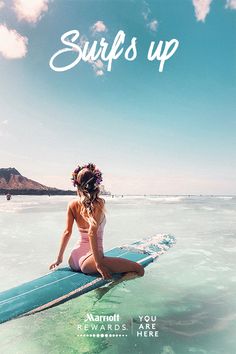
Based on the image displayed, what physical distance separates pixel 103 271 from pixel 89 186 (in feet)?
4.25

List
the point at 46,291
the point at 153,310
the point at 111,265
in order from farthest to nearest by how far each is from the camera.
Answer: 1. the point at 153,310
2. the point at 111,265
3. the point at 46,291

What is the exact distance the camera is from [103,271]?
454 centimetres

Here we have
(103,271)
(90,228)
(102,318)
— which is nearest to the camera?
(90,228)

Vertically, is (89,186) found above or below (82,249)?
above

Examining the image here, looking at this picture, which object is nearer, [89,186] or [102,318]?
[89,186]

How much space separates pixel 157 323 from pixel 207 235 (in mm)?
10361

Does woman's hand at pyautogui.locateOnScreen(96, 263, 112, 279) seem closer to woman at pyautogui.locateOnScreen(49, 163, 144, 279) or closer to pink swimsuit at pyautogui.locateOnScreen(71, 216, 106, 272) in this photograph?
woman at pyautogui.locateOnScreen(49, 163, 144, 279)

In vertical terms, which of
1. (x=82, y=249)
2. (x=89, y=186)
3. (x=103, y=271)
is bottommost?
(x=103, y=271)

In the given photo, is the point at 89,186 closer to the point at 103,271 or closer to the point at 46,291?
the point at 103,271

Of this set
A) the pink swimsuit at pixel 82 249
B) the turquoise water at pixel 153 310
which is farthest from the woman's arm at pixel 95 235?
the turquoise water at pixel 153 310

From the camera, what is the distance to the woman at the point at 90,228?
14.1 feet

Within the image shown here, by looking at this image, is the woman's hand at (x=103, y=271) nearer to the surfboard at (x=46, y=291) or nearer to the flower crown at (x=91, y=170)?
the surfboard at (x=46, y=291)

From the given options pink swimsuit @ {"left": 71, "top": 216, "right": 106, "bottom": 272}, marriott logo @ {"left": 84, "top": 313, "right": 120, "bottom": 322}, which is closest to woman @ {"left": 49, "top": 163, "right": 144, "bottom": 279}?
pink swimsuit @ {"left": 71, "top": 216, "right": 106, "bottom": 272}

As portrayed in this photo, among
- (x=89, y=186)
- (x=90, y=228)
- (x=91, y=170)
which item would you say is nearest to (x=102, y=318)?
(x=90, y=228)
